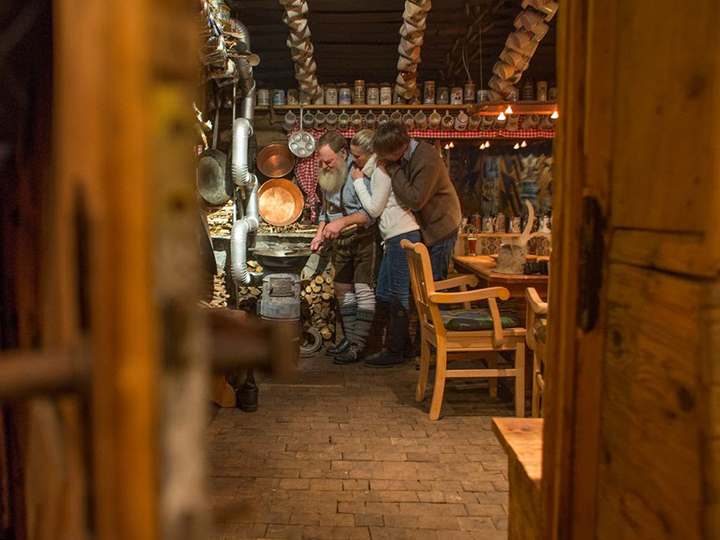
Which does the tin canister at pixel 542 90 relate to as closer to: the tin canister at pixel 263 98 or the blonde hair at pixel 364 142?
the blonde hair at pixel 364 142

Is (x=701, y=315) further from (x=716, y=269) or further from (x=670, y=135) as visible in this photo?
(x=670, y=135)

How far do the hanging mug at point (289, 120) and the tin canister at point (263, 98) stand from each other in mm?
248

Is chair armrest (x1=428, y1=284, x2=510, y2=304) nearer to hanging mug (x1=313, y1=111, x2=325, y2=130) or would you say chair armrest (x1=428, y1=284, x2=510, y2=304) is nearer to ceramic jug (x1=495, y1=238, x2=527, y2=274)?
ceramic jug (x1=495, y1=238, x2=527, y2=274)

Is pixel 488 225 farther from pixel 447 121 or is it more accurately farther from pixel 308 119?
pixel 308 119

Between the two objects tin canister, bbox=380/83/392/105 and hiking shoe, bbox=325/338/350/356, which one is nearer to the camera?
hiking shoe, bbox=325/338/350/356

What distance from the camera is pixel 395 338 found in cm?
481

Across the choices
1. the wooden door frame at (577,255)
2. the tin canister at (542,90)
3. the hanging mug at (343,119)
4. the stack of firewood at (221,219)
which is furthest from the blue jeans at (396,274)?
the wooden door frame at (577,255)

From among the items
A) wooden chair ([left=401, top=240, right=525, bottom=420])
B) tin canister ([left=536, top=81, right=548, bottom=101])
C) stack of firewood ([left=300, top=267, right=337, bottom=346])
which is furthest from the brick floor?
tin canister ([left=536, top=81, right=548, bottom=101])

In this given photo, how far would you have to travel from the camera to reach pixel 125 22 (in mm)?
381

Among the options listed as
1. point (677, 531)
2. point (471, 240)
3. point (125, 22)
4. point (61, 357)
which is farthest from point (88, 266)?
point (471, 240)

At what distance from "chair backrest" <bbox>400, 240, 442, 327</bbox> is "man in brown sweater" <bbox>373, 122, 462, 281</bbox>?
659 mm

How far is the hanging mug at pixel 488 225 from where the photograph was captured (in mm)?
6611

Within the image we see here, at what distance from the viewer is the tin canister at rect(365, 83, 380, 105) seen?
6.11 meters

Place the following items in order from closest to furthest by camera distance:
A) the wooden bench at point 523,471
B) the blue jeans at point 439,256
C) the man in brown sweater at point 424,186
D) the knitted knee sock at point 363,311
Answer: the wooden bench at point 523,471, the man in brown sweater at point 424,186, the blue jeans at point 439,256, the knitted knee sock at point 363,311
